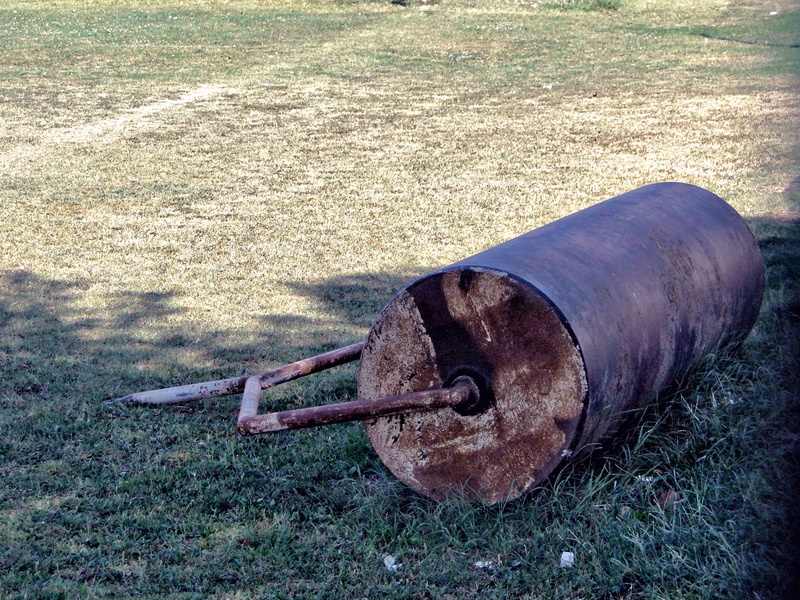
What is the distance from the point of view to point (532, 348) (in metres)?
3.27

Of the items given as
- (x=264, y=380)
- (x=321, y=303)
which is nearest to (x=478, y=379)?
(x=264, y=380)

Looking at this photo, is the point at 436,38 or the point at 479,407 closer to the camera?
the point at 479,407

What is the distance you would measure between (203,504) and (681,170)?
7403 mm

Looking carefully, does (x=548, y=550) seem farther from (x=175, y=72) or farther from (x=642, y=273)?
(x=175, y=72)

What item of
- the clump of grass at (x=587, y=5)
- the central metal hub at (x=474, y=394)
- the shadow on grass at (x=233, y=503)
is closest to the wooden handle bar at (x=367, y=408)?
the central metal hub at (x=474, y=394)

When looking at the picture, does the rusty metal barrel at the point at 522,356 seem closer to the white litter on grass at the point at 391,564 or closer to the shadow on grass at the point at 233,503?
the shadow on grass at the point at 233,503

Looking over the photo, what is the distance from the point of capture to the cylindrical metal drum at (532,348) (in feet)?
10.6

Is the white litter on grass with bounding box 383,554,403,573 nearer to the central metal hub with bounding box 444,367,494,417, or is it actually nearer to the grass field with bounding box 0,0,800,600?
the grass field with bounding box 0,0,800,600

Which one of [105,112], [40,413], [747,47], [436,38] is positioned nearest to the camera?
[40,413]

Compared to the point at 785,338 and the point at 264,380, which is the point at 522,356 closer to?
the point at 264,380

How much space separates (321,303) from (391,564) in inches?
122

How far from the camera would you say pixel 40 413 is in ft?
14.4

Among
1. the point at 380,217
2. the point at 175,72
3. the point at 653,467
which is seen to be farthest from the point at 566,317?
the point at 175,72

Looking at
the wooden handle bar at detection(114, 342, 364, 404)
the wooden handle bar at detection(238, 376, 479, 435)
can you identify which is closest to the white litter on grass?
the wooden handle bar at detection(238, 376, 479, 435)
